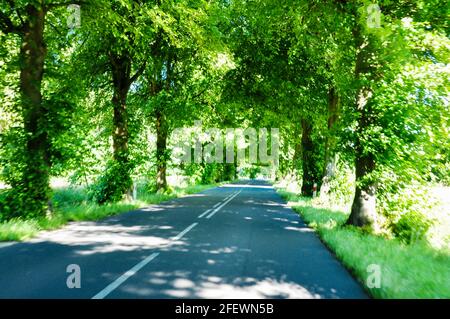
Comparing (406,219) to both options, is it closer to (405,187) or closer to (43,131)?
(405,187)

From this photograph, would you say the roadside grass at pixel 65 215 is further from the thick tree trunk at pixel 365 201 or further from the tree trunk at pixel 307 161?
the tree trunk at pixel 307 161

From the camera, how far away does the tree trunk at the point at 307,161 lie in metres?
25.1

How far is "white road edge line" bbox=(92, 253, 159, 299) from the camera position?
5.17m

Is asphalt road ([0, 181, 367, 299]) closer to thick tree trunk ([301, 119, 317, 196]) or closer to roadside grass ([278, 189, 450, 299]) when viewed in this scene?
roadside grass ([278, 189, 450, 299])

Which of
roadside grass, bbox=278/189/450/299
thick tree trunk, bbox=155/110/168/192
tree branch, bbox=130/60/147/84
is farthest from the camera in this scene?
thick tree trunk, bbox=155/110/168/192

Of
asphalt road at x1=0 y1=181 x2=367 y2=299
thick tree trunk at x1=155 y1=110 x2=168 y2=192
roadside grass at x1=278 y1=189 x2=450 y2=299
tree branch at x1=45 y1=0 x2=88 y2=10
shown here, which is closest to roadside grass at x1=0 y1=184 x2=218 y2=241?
asphalt road at x1=0 y1=181 x2=367 y2=299

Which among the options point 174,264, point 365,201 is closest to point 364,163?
point 365,201

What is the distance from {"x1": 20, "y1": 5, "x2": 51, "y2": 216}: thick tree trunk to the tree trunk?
54.6 ft

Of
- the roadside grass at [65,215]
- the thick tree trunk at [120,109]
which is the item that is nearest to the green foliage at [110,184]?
the thick tree trunk at [120,109]

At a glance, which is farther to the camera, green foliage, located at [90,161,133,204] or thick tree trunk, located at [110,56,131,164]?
thick tree trunk, located at [110,56,131,164]

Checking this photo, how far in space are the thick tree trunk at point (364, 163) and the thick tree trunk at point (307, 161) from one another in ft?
45.7

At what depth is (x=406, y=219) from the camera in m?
10.5

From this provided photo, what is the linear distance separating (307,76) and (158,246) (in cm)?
1245
